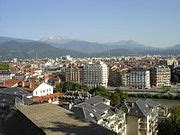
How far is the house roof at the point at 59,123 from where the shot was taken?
526 cm

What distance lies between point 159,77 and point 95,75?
8255 mm

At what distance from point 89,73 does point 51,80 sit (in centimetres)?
543

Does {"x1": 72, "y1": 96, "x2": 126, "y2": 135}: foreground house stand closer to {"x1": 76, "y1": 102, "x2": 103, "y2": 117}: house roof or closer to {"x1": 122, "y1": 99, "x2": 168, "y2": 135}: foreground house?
{"x1": 76, "y1": 102, "x2": 103, "y2": 117}: house roof

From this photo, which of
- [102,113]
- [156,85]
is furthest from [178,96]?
[102,113]

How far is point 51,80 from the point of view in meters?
45.0

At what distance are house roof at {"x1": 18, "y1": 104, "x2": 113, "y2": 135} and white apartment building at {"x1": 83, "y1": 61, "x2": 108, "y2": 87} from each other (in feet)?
133

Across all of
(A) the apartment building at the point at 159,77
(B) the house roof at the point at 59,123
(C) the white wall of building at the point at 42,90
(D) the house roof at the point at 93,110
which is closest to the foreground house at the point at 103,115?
(D) the house roof at the point at 93,110

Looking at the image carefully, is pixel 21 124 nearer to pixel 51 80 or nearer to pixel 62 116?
pixel 62 116

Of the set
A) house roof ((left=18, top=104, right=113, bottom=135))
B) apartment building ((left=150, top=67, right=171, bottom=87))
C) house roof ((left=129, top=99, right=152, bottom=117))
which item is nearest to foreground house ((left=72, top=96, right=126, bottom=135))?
house roof ((left=129, top=99, right=152, bottom=117))

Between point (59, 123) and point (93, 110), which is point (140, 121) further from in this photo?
point (59, 123)

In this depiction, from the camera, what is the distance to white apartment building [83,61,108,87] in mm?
46750

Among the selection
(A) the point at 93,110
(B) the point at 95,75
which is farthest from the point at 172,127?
(B) the point at 95,75

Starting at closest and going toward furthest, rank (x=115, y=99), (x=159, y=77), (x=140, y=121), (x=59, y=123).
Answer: (x=59, y=123) < (x=140, y=121) < (x=115, y=99) < (x=159, y=77)

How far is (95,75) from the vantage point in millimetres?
47125
